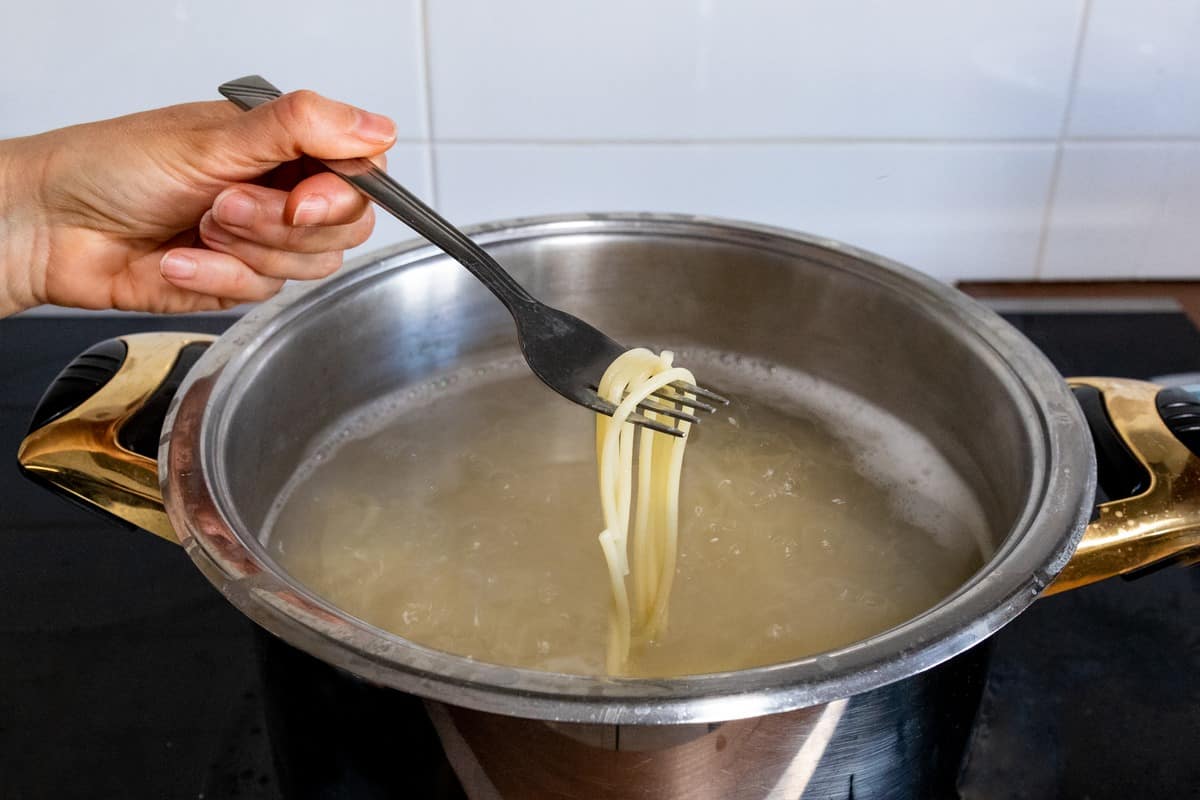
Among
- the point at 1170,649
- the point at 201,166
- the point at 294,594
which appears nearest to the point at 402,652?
the point at 294,594

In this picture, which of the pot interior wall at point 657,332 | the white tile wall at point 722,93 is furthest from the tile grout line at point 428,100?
the pot interior wall at point 657,332

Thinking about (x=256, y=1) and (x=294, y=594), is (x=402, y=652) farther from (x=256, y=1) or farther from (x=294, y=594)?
(x=256, y=1)

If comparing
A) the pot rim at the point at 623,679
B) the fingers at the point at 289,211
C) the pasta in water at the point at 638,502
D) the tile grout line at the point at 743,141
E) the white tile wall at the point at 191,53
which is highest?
the white tile wall at the point at 191,53

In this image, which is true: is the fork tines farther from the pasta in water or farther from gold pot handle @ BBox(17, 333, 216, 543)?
gold pot handle @ BBox(17, 333, 216, 543)

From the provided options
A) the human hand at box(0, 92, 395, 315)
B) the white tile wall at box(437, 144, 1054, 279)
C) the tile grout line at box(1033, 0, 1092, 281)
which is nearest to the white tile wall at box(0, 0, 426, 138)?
the white tile wall at box(437, 144, 1054, 279)

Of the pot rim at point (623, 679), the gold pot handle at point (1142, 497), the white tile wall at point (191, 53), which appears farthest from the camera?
the white tile wall at point (191, 53)

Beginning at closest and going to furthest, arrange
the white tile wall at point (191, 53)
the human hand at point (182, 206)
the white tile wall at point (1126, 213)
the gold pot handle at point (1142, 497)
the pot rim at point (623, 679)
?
the pot rim at point (623, 679) < the gold pot handle at point (1142, 497) < the human hand at point (182, 206) < the white tile wall at point (191, 53) < the white tile wall at point (1126, 213)

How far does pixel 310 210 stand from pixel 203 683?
15.2 inches

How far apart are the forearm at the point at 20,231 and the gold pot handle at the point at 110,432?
0.54 feet

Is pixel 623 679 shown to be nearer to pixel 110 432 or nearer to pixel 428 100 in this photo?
pixel 110 432

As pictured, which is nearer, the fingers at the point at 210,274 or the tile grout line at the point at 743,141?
the fingers at the point at 210,274

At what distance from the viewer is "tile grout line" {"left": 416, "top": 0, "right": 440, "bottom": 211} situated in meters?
1.16

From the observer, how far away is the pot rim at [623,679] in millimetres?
470

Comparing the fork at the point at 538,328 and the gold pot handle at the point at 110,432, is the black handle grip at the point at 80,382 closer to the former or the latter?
the gold pot handle at the point at 110,432
